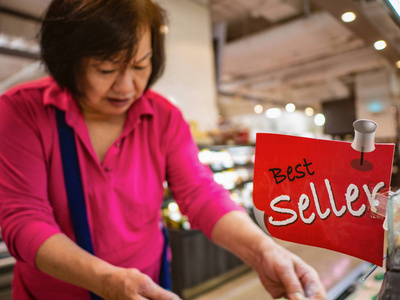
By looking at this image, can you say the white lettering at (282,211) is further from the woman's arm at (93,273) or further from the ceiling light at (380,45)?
the ceiling light at (380,45)

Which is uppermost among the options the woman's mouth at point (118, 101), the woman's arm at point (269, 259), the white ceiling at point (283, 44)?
the white ceiling at point (283, 44)

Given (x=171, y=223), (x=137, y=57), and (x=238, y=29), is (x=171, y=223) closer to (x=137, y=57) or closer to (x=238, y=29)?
(x=137, y=57)

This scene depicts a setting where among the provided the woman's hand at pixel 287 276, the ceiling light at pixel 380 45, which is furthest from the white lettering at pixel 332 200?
the ceiling light at pixel 380 45

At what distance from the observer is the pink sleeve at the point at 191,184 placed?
3.17ft

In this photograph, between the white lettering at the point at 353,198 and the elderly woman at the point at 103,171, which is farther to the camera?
the elderly woman at the point at 103,171

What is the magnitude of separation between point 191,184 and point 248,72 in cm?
887

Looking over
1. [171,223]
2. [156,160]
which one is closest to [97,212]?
[156,160]

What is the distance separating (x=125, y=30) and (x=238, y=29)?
645cm

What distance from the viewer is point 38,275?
3.09 feet

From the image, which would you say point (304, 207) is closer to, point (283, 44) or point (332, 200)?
point (332, 200)

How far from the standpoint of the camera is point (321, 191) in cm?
49

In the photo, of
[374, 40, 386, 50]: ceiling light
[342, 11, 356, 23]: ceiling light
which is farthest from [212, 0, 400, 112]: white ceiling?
[374, 40, 386, 50]: ceiling light

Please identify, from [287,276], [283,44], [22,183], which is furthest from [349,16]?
[283,44]

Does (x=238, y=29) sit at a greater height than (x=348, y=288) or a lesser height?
greater
